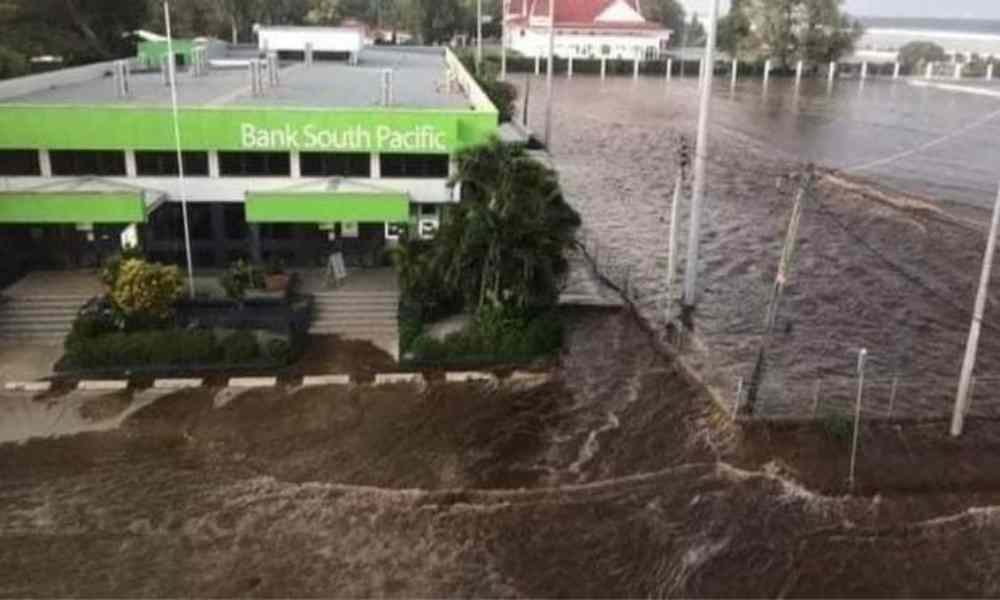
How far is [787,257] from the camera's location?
24.5 meters

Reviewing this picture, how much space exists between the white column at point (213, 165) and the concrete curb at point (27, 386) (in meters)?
10.1

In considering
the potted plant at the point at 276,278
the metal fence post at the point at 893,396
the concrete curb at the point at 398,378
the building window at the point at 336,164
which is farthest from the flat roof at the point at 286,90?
the metal fence post at the point at 893,396

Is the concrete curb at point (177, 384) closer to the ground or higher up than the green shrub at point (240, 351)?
closer to the ground

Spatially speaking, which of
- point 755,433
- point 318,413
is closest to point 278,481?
point 318,413

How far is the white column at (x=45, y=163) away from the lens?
34188 mm

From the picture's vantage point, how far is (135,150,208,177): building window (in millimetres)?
34594

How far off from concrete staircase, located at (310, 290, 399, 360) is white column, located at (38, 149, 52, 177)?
37.2 feet

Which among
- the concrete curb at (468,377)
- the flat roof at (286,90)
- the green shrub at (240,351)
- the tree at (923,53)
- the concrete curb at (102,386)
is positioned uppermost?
the tree at (923,53)

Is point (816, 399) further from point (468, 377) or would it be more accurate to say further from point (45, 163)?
point (45, 163)

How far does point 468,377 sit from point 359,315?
17.9 ft

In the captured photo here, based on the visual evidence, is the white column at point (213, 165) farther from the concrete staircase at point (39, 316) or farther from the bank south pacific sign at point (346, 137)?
the concrete staircase at point (39, 316)

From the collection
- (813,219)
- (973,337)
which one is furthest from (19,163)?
(813,219)

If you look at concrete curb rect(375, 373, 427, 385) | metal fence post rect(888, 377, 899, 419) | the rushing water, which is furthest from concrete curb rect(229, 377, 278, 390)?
metal fence post rect(888, 377, 899, 419)

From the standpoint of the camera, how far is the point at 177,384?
29.2 m
